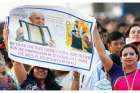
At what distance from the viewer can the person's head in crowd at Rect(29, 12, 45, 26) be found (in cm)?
528

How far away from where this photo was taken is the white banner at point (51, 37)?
5.27 m

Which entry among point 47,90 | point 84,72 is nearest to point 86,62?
point 84,72

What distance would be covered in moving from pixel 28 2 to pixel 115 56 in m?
0.89

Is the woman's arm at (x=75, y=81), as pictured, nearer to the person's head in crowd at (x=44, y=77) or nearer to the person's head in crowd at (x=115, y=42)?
the person's head in crowd at (x=44, y=77)

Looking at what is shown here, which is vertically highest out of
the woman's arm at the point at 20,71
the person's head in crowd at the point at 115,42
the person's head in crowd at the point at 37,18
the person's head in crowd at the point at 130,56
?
the person's head in crowd at the point at 37,18

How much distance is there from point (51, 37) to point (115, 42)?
2.15 ft

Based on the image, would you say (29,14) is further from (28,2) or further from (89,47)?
(89,47)

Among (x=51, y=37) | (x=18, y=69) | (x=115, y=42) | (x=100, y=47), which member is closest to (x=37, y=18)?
(x=51, y=37)

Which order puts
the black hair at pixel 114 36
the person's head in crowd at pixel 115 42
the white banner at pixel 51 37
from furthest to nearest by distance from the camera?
the black hair at pixel 114 36, the person's head in crowd at pixel 115 42, the white banner at pixel 51 37

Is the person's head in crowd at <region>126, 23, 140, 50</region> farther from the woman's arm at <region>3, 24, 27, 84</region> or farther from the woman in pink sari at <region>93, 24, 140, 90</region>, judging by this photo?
the woman's arm at <region>3, 24, 27, 84</region>

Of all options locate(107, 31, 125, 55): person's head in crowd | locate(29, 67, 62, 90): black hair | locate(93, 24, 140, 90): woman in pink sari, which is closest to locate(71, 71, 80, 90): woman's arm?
locate(29, 67, 62, 90): black hair

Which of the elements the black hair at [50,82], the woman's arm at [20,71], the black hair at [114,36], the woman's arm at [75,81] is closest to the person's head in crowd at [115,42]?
the black hair at [114,36]

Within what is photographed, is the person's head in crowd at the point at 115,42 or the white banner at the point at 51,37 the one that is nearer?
the white banner at the point at 51,37

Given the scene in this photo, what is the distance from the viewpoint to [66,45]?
5.31 meters
